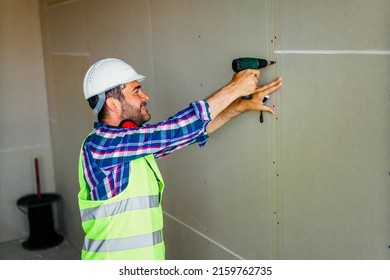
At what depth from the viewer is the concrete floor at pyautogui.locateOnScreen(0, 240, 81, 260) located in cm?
471

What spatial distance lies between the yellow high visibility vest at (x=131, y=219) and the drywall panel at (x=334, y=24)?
764mm

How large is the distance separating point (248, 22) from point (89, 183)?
952 millimetres

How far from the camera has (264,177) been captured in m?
2.42

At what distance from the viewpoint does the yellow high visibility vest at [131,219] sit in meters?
2.21

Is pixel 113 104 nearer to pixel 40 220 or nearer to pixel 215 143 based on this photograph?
pixel 215 143

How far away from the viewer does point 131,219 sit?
7.30 feet

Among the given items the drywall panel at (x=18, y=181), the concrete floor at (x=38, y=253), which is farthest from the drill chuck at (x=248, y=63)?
the drywall panel at (x=18, y=181)

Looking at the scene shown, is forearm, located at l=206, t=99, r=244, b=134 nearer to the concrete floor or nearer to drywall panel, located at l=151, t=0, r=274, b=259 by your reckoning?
drywall panel, located at l=151, t=0, r=274, b=259

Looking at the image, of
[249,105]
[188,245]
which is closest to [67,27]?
[188,245]

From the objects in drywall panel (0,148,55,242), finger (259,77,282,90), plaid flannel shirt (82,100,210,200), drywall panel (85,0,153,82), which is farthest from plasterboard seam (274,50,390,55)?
drywall panel (0,148,55,242)

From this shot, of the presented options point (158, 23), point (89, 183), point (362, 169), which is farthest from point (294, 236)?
point (158, 23)

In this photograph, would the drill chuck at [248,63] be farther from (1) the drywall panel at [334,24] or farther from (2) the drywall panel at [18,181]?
(2) the drywall panel at [18,181]
